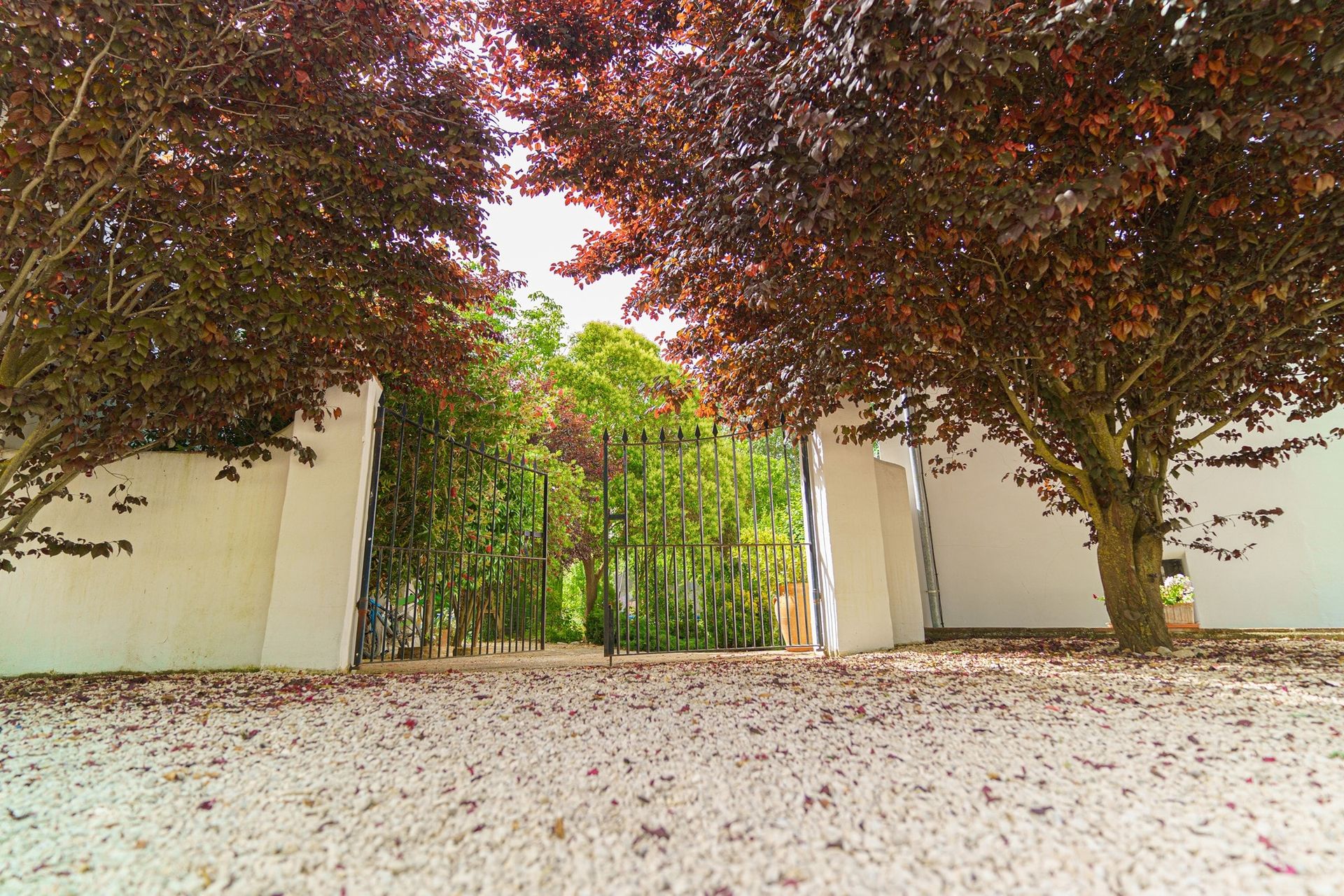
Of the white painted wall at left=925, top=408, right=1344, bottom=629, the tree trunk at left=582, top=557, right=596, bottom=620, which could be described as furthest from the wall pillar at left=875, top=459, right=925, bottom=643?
the tree trunk at left=582, top=557, right=596, bottom=620

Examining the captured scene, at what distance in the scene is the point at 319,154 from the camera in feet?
12.7

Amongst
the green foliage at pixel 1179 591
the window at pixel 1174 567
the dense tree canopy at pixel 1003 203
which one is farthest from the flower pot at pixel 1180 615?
the dense tree canopy at pixel 1003 203

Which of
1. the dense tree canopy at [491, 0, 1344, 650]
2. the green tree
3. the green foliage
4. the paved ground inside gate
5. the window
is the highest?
the green tree

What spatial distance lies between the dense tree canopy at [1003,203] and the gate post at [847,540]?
50 cm

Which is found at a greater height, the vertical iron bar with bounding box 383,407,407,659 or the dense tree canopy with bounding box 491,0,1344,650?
the dense tree canopy with bounding box 491,0,1344,650

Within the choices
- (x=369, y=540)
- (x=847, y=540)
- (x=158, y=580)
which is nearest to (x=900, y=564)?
(x=847, y=540)

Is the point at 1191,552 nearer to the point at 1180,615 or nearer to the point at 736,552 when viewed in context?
the point at 1180,615

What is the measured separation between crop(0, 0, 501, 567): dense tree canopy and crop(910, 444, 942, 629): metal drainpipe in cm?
611

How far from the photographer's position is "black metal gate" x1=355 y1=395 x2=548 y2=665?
557 centimetres

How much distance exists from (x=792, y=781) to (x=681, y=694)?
1.60 meters

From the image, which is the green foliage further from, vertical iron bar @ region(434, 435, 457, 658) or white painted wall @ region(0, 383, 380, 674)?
white painted wall @ region(0, 383, 380, 674)

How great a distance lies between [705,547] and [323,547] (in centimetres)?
324

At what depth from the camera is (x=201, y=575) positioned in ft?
15.8

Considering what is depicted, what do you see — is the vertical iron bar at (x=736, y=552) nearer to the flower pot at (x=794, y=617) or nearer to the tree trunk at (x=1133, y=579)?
the flower pot at (x=794, y=617)
